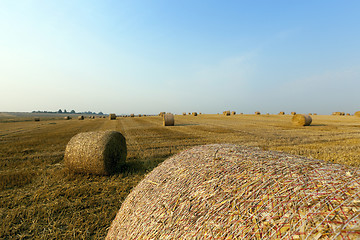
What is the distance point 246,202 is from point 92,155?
6.52 metres

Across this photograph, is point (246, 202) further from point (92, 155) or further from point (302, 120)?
point (302, 120)

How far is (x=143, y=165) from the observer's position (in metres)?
7.52

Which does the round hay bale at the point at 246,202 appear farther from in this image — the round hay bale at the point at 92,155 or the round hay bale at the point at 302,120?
the round hay bale at the point at 302,120

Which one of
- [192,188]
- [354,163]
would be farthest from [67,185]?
[354,163]

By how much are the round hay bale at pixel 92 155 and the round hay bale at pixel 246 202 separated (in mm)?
4503

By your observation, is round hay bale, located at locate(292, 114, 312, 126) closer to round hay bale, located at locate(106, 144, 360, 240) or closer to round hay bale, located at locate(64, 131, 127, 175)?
round hay bale, located at locate(64, 131, 127, 175)

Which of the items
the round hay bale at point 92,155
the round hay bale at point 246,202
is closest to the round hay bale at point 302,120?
the round hay bale at point 92,155

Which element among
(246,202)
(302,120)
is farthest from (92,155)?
(302,120)

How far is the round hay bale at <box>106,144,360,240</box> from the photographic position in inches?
46.5

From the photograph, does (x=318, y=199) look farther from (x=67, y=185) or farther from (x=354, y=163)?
(x=354, y=163)

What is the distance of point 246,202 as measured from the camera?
1.53 meters

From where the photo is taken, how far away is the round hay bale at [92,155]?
6.56m

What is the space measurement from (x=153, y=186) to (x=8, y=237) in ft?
11.3

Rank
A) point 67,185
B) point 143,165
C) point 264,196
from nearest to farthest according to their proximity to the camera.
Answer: point 264,196 → point 67,185 → point 143,165
